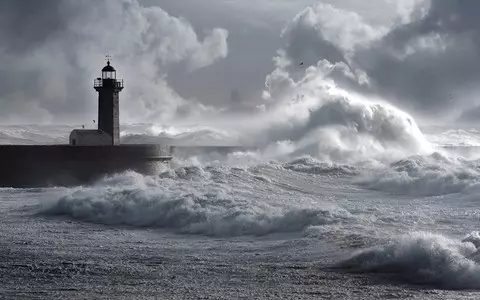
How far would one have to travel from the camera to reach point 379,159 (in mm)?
30375

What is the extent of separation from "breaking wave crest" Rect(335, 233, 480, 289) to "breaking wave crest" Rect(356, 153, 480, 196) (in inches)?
421

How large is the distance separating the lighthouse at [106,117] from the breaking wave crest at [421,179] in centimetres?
729

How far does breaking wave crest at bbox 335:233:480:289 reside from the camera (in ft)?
26.9

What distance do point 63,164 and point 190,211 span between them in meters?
9.18

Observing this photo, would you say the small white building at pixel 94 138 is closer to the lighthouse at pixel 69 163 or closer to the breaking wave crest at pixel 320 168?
the lighthouse at pixel 69 163

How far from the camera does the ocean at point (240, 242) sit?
8.05 meters

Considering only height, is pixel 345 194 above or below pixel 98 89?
below

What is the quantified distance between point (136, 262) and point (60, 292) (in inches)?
63.5

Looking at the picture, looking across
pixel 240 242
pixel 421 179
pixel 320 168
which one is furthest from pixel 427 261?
pixel 320 168

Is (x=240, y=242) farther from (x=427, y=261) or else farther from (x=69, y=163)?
(x=69, y=163)

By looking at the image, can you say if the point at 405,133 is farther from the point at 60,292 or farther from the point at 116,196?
the point at 60,292

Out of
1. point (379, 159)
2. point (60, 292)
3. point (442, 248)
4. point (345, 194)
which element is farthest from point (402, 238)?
point (379, 159)

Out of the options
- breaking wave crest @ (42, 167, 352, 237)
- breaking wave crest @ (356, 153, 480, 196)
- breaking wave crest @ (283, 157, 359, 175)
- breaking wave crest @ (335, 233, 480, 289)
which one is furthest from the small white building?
breaking wave crest @ (335, 233, 480, 289)

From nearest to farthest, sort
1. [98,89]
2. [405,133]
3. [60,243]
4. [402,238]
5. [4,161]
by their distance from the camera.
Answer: [402,238] < [60,243] < [4,161] < [98,89] < [405,133]
